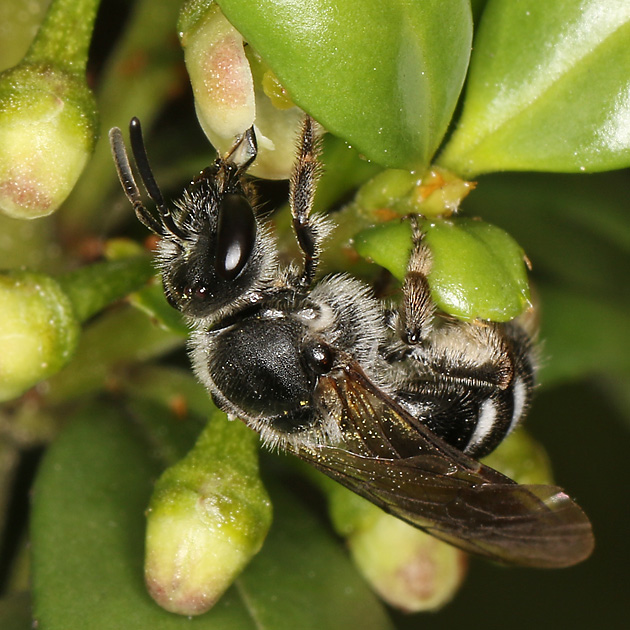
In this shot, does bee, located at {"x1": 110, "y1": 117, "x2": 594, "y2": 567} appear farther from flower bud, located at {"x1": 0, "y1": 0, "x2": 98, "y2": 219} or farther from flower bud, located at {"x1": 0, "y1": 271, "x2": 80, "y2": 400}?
flower bud, located at {"x1": 0, "y1": 271, "x2": 80, "y2": 400}

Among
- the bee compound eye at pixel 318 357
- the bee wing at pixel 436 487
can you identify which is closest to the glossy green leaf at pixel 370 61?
the bee compound eye at pixel 318 357

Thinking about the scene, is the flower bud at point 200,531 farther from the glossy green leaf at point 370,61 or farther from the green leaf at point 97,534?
the glossy green leaf at point 370,61

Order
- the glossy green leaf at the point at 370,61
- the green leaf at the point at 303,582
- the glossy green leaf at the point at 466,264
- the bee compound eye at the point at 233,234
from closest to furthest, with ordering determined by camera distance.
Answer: the glossy green leaf at the point at 370,61, the glossy green leaf at the point at 466,264, the bee compound eye at the point at 233,234, the green leaf at the point at 303,582

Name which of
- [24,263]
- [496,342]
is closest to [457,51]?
[496,342]

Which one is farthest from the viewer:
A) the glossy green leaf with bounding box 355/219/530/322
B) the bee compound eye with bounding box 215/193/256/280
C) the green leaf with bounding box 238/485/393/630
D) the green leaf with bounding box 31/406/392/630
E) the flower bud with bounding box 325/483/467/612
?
the flower bud with bounding box 325/483/467/612

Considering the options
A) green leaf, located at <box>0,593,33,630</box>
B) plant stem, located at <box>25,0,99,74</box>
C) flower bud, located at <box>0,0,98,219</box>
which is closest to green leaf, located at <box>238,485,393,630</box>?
green leaf, located at <box>0,593,33,630</box>

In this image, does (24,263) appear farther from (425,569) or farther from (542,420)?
(542,420)
